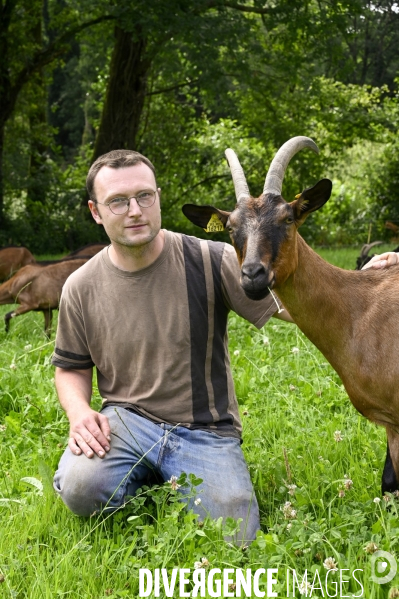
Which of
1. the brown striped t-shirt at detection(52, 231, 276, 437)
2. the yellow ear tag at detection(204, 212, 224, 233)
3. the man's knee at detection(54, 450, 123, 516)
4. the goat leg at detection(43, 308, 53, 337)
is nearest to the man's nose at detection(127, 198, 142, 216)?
the brown striped t-shirt at detection(52, 231, 276, 437)

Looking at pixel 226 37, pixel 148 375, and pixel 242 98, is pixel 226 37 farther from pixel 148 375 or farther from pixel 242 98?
pixel 148 375

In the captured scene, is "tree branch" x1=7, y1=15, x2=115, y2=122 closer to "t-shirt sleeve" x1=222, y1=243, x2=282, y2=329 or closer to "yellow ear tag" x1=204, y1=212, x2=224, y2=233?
"yellow ear tag" x1=204, y1=212, x2=224, y2=233

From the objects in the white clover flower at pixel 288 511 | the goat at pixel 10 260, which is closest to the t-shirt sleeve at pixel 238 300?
the white clover flower at pixel 288 511

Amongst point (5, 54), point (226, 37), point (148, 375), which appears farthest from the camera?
point (5, 54)

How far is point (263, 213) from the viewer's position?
3154 millimetres

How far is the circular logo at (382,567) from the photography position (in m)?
2.56

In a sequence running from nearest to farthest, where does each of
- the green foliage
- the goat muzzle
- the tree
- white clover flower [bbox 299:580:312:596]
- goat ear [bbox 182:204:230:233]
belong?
1. white clover flower [bbox 299:580:312:596]
2. the goat muzzle
3. goat ear [bbox 182:204:230:233]
4. the green foliage
5. the tree

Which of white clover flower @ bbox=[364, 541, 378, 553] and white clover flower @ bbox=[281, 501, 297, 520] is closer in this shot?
white clover flower @ bbox=[364, 541, 378, 553]

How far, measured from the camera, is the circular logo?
256 cm

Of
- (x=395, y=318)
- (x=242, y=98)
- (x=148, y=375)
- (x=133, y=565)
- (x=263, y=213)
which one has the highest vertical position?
(x=242, y=98)

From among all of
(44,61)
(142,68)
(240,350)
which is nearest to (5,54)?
(44,61)

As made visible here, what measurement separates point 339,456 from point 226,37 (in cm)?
857

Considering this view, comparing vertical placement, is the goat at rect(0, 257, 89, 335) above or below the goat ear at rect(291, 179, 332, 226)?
below

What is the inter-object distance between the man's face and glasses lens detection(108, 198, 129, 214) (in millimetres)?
17
